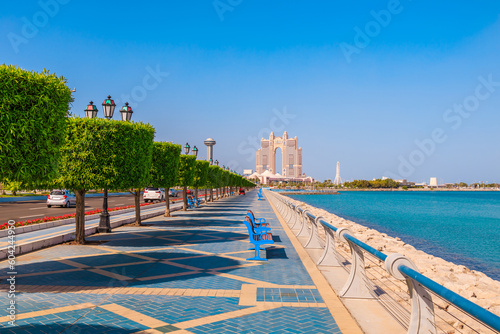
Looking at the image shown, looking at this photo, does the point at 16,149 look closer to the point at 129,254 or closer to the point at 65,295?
the point at 65,295

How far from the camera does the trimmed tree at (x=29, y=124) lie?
7062 millimetres

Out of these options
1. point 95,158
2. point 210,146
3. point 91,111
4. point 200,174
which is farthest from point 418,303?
point 210,146

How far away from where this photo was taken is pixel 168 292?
714cm

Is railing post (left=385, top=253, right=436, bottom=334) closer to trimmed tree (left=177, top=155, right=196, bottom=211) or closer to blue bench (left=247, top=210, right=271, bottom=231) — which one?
blue bench (left=247, top=210, right=271, bottom=231)

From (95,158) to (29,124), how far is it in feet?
18.6

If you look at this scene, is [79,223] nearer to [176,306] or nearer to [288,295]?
[176,306]

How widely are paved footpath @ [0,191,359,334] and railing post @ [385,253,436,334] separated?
128cm

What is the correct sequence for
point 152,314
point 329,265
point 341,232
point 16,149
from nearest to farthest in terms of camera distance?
point 152,314 → point 16,149 → point 341,232 → point 329,265

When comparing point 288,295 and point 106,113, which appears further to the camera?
point 106,113

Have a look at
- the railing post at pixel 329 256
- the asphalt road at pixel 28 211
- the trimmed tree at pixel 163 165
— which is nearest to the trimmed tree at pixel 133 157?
the trimmed tree at pixel 163 165

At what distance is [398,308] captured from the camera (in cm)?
668

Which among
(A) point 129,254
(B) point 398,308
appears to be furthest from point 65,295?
(B) point 398,308

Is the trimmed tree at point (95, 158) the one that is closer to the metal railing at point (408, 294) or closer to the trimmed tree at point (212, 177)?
the metal railing at point (408, 294)

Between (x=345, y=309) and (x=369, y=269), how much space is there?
6133 millimetres
